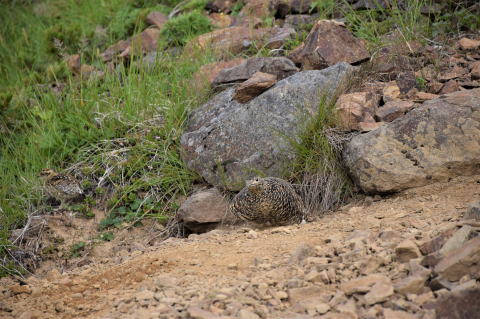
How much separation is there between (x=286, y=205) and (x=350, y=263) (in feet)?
4.31

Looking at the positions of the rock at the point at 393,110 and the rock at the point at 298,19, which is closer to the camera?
the rock at the point at 393,110

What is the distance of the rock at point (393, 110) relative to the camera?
192 inches

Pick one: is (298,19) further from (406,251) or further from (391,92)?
(406,251)

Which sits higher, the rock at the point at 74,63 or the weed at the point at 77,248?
the rock at the point at 74,63

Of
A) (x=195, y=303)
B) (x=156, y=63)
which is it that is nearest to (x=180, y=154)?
(x=156, y=63)

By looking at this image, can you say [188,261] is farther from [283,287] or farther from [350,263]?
[350,263]

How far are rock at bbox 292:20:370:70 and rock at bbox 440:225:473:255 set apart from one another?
9.40 ft

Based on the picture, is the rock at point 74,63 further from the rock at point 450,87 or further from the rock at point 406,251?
the rock at point 406,251

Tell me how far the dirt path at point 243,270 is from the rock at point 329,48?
1.75 metres

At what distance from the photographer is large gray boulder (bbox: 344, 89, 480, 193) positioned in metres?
4.36

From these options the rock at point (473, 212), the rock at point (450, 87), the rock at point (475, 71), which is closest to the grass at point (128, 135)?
the rock at point (475, 71)

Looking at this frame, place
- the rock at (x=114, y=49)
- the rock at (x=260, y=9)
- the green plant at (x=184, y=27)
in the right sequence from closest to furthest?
1. the rock at (x=260, y=9)
2. the green plant at (x=184, y=27)
3. the rock at (x=114, y=49)

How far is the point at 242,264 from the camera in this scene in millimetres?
3584

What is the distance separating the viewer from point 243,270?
11.5 ft
